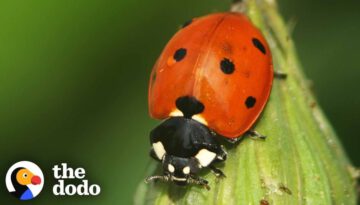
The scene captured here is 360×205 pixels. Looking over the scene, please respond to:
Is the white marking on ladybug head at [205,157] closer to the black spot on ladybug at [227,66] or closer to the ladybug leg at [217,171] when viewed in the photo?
the ladybug leg at [217,171]

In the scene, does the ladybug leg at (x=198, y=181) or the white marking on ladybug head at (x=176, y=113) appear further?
the white marking on ladybug head at (x=176, y=113)

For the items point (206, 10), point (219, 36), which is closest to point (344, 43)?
point (206, 10)

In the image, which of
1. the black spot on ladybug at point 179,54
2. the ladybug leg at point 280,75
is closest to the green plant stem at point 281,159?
the ladybug leg at point 280,75

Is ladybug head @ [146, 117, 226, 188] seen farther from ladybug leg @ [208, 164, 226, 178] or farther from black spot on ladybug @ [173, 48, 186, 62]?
black spot on ladybug @ [173, 48, 186, 62]

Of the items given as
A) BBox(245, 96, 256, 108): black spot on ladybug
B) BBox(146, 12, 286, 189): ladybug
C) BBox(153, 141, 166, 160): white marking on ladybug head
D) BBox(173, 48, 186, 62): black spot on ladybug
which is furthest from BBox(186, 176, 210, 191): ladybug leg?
BBox(173, 48, 186, 62): black spot on ladybug

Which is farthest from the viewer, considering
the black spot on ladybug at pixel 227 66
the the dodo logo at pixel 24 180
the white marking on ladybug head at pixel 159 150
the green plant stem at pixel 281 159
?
the the dodo logo at pixel 24 180

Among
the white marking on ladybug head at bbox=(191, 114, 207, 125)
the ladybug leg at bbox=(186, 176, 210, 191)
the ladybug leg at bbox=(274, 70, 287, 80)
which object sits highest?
the ladybug leg at bbox=(274, 70, 287, 80)
